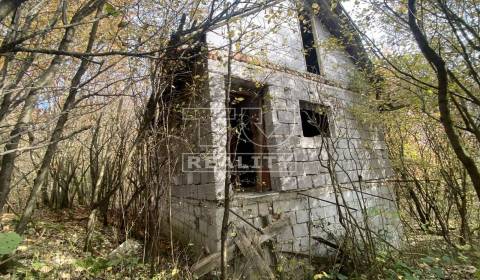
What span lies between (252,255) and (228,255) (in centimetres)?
31

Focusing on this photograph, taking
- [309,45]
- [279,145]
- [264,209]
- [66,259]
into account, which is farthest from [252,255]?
[309,45]

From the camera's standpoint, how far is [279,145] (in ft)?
14.4

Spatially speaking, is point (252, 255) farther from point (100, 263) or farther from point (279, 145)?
point (100, 263)

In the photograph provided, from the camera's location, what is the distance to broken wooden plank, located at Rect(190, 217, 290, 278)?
A: 3.27 meters

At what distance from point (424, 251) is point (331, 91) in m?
3.40

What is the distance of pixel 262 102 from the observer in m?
4.77

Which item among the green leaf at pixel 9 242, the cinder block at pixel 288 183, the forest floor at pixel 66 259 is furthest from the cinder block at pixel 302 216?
the green leaf at pixel 9 242

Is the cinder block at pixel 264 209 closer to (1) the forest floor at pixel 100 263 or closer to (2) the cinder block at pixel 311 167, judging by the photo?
(2) the cinder block at pixel 311 167

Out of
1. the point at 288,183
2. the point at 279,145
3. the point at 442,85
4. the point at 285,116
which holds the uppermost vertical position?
the point at 285,116

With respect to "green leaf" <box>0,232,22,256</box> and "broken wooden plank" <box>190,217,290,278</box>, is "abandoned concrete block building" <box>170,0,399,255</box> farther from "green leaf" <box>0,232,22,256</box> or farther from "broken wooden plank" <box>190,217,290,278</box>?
"green leaf" <box>0,232,22,256</box>

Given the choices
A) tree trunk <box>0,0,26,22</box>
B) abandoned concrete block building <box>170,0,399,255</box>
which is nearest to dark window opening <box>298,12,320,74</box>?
abandoned concrete block building <box>170,0,399,255</box>

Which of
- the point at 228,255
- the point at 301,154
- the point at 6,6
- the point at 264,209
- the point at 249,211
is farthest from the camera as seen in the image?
the point at 301,154

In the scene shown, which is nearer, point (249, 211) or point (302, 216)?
point (249, 211)

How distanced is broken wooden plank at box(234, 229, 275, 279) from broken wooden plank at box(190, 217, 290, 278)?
0.12 m
